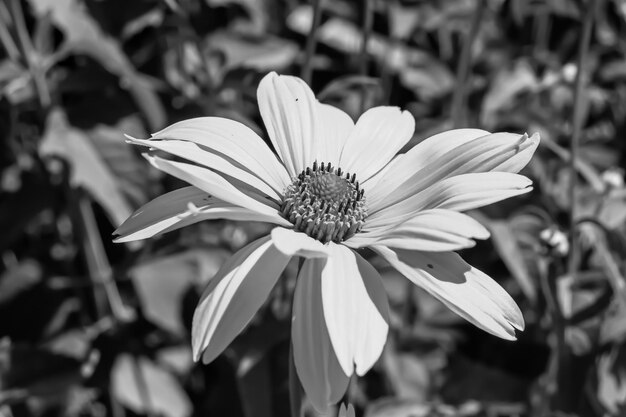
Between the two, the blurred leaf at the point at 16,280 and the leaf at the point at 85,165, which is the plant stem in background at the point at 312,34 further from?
the blurred leaf at the point at 16,280

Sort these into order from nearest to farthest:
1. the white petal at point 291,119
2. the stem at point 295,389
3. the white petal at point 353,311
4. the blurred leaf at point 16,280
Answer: the white petal at point 353,311 < the stem at point 295,389 < the white petal at point 291,119 < the blurred leaf at point 16,280

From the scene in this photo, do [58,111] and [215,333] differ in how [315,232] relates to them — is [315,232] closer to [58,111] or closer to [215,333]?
[215,333]

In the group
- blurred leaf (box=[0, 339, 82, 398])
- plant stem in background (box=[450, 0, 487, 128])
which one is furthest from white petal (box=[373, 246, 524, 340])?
blurred leaf (box=[0, 339, 82, 398])

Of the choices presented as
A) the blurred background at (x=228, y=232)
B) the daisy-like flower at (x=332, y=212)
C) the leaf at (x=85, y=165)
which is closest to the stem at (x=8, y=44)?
the blurred background at (x=228, y=232)

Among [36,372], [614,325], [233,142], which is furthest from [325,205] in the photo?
[36,372]

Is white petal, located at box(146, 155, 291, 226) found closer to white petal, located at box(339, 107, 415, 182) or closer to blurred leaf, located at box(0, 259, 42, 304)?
white petal, located at box(339, 107, 415, 182)

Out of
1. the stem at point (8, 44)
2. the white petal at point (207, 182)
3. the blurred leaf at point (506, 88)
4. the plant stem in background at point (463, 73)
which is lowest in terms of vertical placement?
the blurred leaf at point (506, 88)

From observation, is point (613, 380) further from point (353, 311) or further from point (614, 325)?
point (353, 311)

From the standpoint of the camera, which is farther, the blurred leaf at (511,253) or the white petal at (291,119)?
the blurred leaf at (511,253)
